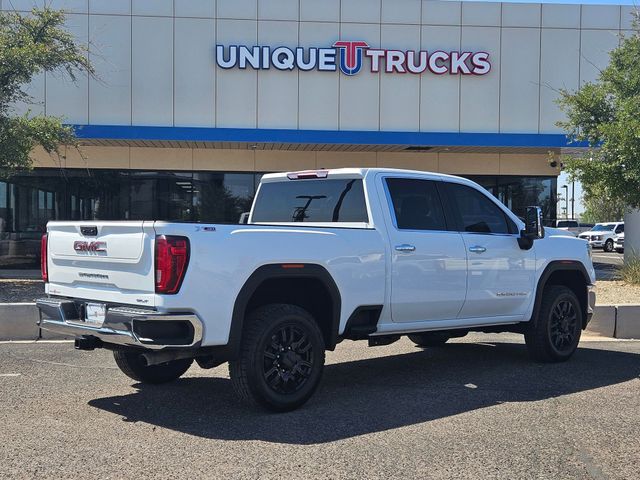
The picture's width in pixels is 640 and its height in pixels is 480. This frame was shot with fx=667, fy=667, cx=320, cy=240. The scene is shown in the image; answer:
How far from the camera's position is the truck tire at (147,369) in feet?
21.4

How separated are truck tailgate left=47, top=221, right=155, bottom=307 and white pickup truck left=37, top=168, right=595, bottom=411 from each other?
0.01 metres

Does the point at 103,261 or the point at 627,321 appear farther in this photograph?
the point at 627,321

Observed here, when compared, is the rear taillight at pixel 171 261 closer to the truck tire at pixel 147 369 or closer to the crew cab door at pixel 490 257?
the truck tire at pixel 147 369

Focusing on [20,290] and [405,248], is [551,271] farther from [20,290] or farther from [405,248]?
[20,290]

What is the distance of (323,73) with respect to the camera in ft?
58.9

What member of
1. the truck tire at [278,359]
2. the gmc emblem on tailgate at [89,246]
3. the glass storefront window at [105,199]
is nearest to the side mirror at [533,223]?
the truck tire at [278,359]

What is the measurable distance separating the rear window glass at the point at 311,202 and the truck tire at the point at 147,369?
177 cm

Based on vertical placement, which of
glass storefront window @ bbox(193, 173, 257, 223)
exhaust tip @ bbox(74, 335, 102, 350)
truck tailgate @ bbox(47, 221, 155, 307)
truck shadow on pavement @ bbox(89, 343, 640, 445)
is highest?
glass storefront window @ bbox(193, 173, 257, 223)

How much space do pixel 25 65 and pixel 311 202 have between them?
8363 mm

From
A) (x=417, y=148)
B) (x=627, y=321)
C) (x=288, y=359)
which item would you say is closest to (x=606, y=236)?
(x=417, y=148)

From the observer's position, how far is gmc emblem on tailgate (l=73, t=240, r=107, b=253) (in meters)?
5.35

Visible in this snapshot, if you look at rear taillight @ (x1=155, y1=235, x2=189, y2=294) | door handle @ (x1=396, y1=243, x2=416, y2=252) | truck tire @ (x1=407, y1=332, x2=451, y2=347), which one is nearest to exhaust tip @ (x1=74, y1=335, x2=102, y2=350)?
rear taillight @ (x1=155, y1=235, x2=189, y2=294)

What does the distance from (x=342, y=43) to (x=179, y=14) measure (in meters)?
4.37

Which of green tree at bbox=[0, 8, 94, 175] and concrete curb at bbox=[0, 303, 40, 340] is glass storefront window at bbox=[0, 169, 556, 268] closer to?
green tree at bbox=[0, 8, 94, 175]
